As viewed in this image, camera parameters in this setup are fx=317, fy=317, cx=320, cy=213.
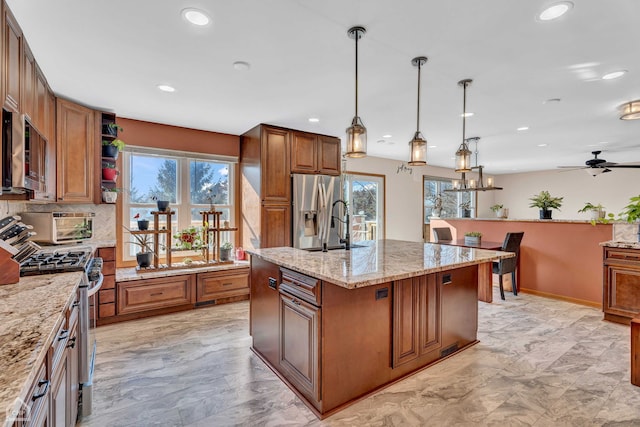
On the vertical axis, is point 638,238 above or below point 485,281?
above

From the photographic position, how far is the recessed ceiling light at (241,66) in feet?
8.43

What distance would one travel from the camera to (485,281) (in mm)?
4449

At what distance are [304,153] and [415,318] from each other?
2970mm

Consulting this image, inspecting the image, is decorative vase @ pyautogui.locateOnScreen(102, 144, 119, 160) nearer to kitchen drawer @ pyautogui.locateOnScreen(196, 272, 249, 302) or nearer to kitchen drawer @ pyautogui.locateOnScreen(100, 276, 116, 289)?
kitchen drawer @ pyautogui.locateOnScreen(100, 276, 116, 289)

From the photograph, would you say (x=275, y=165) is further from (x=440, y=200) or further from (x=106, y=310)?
(x=440, y=200)

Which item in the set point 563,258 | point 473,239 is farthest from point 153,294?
point 563,258

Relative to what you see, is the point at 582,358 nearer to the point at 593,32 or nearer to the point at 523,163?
the point at 593,32

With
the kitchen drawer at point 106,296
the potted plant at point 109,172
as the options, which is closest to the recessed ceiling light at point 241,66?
the potted plant at point 109,172

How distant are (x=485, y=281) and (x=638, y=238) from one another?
1.69m

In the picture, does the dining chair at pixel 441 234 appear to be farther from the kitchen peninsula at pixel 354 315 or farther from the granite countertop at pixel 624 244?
the kitchen peninsula at pixel 354 315

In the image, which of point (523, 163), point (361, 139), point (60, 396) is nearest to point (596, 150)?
point (523, 163)

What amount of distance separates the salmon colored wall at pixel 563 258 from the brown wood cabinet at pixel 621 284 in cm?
67

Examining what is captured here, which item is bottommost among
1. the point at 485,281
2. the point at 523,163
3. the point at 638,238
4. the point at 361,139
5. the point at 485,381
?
the point at 485,381

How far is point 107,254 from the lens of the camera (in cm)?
344
